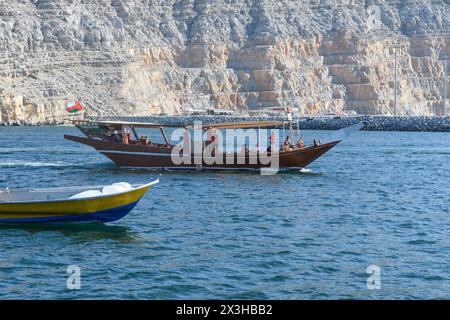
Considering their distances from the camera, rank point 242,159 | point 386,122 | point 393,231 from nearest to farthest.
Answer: point 393,231
point 242,159
point 386,122

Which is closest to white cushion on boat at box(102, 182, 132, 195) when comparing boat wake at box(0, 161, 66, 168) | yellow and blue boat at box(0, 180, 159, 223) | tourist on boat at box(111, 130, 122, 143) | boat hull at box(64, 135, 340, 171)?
yellow and blue boat at box(0, 180, 159, 223)

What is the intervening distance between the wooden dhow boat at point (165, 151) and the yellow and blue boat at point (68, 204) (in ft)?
64.9

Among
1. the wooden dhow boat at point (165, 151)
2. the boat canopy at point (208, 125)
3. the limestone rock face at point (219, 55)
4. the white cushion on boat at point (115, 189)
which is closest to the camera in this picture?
the white cushion on boat at point (115, 189)

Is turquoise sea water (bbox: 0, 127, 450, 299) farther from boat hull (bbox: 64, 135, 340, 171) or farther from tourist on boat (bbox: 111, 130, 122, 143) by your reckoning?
tourist on boat (bbox: 111, 130, 122, 143)

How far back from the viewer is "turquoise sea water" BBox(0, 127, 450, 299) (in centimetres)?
1856

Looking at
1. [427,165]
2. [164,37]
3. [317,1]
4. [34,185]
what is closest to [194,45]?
[164,37]

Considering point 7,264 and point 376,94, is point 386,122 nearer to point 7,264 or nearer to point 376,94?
point 376,94

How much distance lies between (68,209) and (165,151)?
2144 centimetres

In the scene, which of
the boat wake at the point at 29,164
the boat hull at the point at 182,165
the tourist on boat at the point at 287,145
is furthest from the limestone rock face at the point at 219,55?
the tourist on boat at the point at 287,145

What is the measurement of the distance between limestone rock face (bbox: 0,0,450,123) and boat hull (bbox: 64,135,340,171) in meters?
79.1

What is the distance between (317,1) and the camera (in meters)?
172

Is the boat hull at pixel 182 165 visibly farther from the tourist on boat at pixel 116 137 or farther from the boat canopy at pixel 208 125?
the boat canopy at pixel 208 125

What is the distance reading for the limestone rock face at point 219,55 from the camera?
433 feet

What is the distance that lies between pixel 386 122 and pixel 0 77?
59.9m
